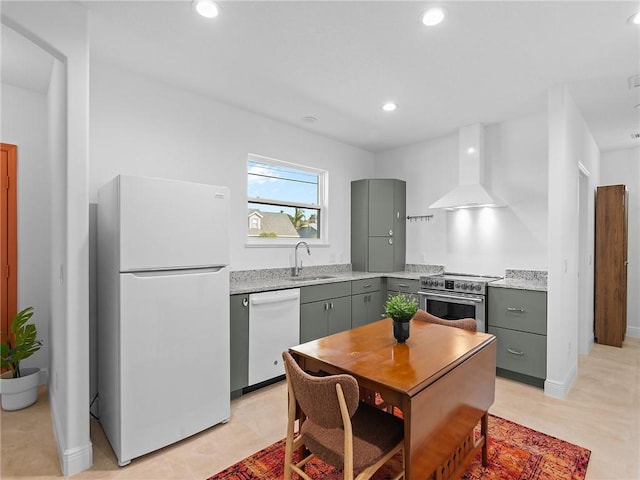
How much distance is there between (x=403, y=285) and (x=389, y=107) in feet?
6.73

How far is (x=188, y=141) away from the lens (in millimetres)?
3207

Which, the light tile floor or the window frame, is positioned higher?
the window frame

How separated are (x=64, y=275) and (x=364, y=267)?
3.44m

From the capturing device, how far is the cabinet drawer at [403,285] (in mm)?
4073

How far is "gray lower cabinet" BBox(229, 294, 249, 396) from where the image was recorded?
291cm

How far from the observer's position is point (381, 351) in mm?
1845

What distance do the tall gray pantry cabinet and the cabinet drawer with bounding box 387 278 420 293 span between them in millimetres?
387

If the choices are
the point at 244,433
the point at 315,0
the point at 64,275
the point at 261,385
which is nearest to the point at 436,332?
the point at 244,433

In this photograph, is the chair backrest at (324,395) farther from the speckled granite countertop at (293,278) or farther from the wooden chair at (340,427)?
the speckled granite countertop at (293,278)

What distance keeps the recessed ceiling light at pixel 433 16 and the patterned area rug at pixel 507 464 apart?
262 centimetres

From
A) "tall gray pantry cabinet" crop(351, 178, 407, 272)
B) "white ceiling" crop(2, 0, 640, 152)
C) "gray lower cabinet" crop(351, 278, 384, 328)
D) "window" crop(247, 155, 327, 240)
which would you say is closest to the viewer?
"white ceiling" crop(2, 0, 640, 152)

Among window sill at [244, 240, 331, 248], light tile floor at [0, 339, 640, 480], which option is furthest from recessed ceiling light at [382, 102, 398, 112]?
light tile floor at [0, 339, 640, 480]

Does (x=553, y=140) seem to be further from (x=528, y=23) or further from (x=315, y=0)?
(x=315, y=0)

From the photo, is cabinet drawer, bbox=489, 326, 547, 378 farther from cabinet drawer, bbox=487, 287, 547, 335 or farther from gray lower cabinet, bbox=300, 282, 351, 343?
gray lower cabinet, bbox=300, 282, 351, 343
